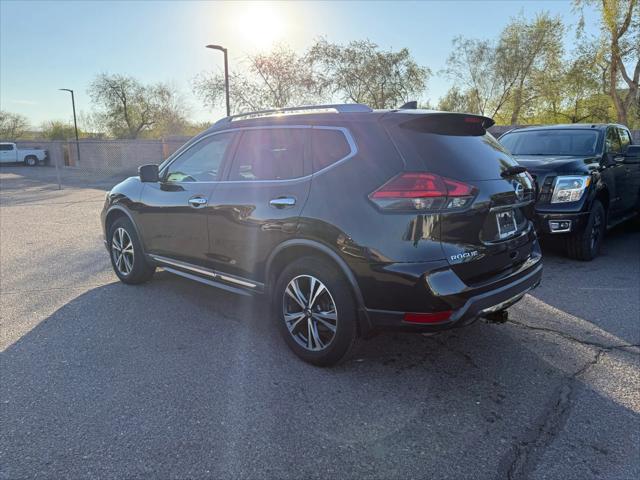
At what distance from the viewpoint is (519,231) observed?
130 inches

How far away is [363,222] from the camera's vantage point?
285cm

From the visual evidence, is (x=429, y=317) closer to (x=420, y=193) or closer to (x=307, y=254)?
(x=420, y=193)

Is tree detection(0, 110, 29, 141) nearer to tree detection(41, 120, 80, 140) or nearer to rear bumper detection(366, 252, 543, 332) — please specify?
tree detection(41, 120, 80, 140)

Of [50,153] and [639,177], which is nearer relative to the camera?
[639,177]

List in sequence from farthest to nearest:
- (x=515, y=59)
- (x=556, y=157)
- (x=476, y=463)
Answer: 1. (x=515, y=59)
2. (x=556, y=157)
3. (x=476, y=463)

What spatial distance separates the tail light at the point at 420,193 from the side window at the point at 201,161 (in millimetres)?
1822

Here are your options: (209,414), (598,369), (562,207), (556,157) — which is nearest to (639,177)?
(556,157)

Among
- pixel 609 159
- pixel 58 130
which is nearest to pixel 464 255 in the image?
pixel 609 159

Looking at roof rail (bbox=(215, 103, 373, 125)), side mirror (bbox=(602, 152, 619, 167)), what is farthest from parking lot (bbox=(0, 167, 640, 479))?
side mirror (bbox=(602, 152, 619, 167))

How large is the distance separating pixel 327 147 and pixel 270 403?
5.67ft

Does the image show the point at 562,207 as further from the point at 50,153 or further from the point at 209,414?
the point at 50,153

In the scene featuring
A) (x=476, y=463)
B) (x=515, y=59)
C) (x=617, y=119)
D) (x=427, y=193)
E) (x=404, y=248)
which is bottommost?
(x=476, y=463)

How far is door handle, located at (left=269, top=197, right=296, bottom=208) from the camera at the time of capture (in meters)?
3.25

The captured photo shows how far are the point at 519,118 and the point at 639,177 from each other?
23.5 m
